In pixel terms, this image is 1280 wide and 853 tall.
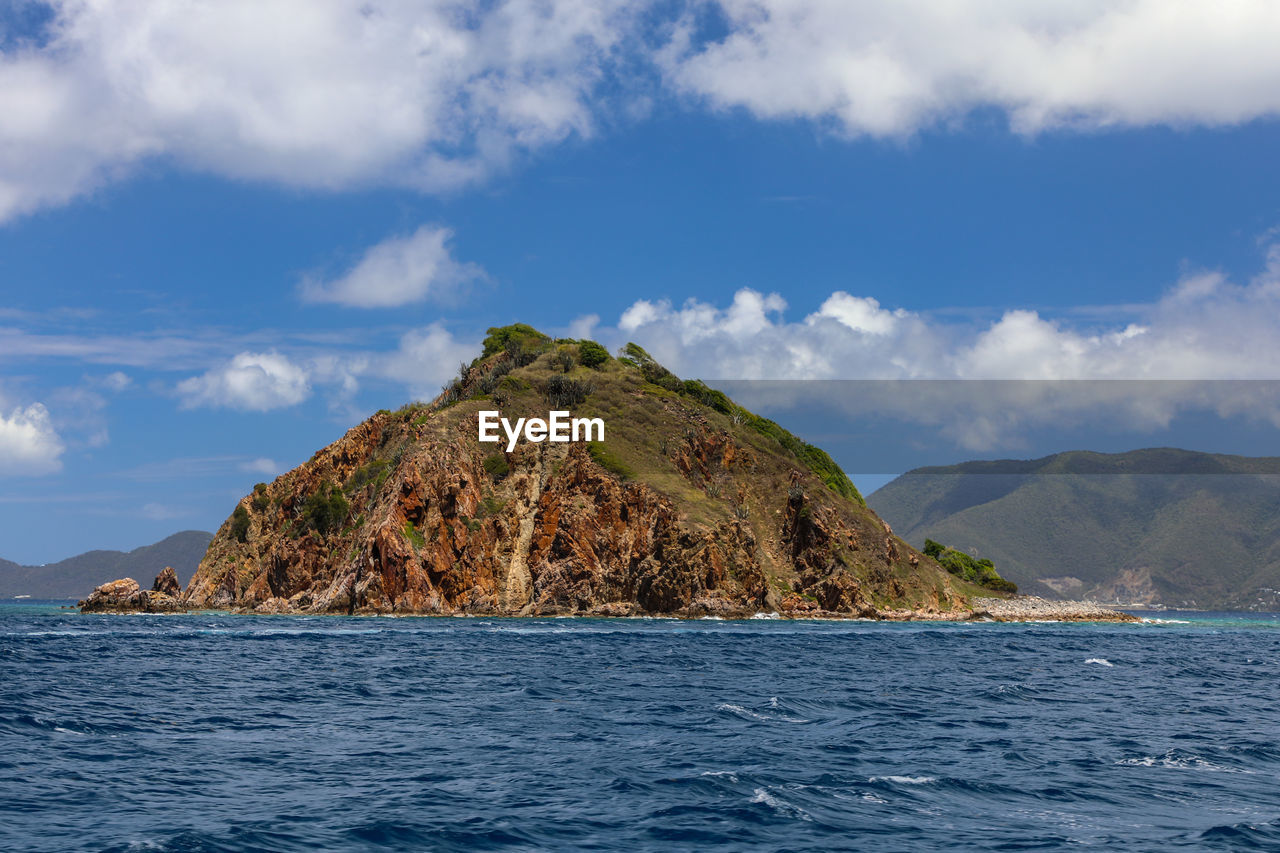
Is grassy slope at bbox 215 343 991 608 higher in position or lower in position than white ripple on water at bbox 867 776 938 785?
higher

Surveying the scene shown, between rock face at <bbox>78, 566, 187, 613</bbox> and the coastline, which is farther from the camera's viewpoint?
rock face at <bbox>78, 566, 187, 613</bbox>

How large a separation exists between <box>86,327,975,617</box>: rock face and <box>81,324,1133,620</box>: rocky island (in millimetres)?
259

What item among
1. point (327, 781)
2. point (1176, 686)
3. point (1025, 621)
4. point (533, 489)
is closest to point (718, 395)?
→ point (533, 489)

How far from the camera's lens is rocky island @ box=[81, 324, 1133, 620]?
4498 inches

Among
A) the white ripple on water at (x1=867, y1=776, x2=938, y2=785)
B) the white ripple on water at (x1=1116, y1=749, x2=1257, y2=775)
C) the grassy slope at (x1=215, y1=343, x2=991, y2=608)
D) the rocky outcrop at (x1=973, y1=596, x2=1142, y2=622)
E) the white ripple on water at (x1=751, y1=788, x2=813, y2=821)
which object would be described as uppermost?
the grassy slope at (x1=215, y1=343, x2=991, y2=608)

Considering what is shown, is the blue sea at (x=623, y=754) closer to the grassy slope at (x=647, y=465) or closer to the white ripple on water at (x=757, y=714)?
the white ripple on water at (x=757, y=714)

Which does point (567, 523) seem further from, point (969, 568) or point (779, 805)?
point (779, 805)

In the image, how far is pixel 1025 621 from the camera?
5108 inches

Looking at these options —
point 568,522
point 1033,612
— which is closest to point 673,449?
point 568,522

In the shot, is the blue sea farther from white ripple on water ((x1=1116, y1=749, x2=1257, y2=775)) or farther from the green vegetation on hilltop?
the green vegetation on hilltop

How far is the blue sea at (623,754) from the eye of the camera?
757 inches

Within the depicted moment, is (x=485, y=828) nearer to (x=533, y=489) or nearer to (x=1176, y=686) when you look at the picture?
(x=1176, y=686)

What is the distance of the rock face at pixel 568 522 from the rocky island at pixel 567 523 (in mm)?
259

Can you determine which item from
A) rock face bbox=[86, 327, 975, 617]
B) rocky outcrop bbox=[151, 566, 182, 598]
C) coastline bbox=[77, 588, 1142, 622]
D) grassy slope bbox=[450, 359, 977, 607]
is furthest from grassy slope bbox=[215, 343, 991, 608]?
rocky outcrop bbox=[151, 566, 182, 598]
